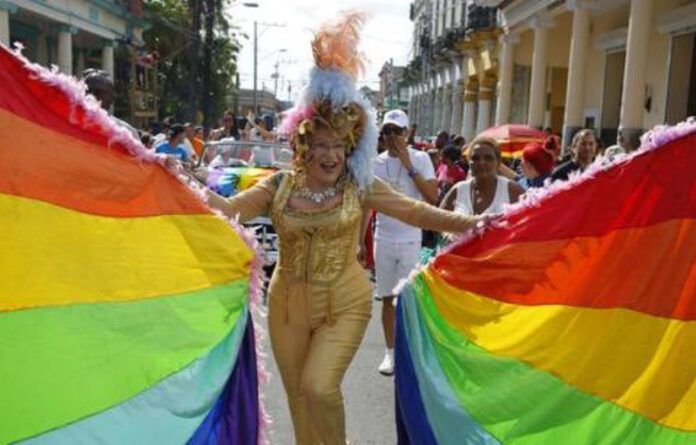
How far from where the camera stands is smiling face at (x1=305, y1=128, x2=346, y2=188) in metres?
3.69

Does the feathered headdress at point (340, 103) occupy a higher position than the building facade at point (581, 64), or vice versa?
the building facade at point (581, 64)

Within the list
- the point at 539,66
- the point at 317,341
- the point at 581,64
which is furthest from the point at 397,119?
the point at 539,66

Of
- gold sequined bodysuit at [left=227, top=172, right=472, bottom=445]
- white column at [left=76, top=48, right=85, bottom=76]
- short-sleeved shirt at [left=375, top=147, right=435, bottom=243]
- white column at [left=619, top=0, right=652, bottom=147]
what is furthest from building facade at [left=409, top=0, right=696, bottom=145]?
white column at [left=76, top=48, right=85, bottom=76]

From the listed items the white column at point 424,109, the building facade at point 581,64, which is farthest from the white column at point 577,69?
the white column at point 424,109

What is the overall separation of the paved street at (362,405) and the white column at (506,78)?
21490 millimetres

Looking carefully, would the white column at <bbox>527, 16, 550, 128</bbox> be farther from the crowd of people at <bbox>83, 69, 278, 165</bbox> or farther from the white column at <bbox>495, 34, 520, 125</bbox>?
the crowd of people at <bbox>83, 69, 278, 165</bbox>

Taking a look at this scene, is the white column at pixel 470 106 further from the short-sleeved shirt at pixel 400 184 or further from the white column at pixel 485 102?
the short-sleeved shirt at pixel 400 184

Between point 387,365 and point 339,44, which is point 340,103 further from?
point 387,365

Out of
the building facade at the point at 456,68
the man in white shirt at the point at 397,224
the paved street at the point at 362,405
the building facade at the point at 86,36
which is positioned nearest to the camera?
the paved street at the point at 362,405

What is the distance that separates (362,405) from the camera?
5.28m

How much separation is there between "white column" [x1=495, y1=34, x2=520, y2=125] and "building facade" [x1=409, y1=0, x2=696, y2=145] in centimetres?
4

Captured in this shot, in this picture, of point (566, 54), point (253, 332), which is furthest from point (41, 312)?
point (566, 54)

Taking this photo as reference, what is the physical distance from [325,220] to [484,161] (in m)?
1.61

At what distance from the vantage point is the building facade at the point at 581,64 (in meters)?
15.4
